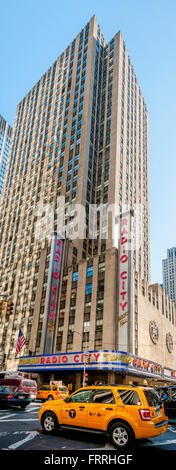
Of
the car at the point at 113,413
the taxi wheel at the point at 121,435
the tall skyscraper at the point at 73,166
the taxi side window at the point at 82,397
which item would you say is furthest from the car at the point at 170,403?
the tall skyscraper at the point at 73,166

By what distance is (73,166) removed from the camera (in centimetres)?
7875

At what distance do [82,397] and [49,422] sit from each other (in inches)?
56.4

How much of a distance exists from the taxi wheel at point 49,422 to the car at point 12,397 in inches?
338

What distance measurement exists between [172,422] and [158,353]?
44806 mm

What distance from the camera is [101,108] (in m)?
89.2

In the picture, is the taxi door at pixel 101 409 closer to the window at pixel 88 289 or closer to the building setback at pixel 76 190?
the building setback at pixel 76 190

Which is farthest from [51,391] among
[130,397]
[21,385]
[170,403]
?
[130,397]

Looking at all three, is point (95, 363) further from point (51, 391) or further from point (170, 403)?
point (170, 403)

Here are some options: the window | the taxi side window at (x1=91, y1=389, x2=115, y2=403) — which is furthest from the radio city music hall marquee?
the taxi side window at (x1=91, y1=389, x2=115, y2=403)

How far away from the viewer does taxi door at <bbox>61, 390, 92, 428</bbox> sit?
9.24 m

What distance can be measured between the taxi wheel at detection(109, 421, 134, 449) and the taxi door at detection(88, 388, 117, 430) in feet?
1.00

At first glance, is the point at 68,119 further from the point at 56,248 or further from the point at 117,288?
the point at 117,288

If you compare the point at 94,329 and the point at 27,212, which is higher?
the point at 27,212

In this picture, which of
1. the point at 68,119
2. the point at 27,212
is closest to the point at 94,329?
the point at 27,212
